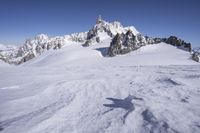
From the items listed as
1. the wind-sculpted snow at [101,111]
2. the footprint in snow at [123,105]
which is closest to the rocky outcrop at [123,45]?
the wind-sculpted snow at [101,111]

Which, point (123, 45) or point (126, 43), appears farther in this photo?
point (126, 43)

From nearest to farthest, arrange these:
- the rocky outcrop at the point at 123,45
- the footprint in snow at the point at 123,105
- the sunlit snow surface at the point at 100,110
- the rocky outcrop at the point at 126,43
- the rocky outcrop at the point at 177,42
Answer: the sunlit snow surface at the point at 100,110 < the footprint in snow at the point at 123,105 < the rocky outcrop at the point at 123,45 < the rocky outcrop at the point at 126,43 < the rocky outcrop at the point at 177,42

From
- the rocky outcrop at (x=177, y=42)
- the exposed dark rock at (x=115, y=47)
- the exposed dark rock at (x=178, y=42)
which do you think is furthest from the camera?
the exposed dark rock at (x=178, y=42)

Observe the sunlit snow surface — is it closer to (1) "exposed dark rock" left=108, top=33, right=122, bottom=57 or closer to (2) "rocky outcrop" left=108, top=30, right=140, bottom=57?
(1) "exposed dark rock" left=108, top=33, right=122, bottom=57

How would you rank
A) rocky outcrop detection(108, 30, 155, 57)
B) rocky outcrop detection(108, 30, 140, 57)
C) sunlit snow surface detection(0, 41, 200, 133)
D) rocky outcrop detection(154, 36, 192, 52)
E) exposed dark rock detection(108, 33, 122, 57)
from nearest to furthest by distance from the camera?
sunlit snow surface detection(0, 41, 200, 133) → exposed dark rock detection(108, 33, 122, 57) → rocky outcrop detection(108, 30, 140, 57) → rocky outcrop detection(108, 30, 155, 57) → rocky outcrop detection(154, 36, 192, 52)

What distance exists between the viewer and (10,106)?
10.9 metres

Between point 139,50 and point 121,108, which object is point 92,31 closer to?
point 139,50

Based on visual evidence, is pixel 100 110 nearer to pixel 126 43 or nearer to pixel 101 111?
pixel 101 111

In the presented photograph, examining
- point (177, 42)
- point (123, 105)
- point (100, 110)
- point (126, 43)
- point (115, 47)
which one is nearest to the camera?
point (100, 110)

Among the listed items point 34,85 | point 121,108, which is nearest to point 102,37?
point 34,85

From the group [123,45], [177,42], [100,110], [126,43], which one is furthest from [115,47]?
[100,110]

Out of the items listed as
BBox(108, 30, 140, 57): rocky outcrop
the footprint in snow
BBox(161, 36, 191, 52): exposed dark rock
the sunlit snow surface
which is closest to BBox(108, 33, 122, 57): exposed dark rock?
BBox(108, 30, 140, 57): rocky outcrop

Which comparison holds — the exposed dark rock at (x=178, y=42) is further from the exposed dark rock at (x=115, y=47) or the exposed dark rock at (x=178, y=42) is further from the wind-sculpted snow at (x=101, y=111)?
the wind-sculpted snow at (x=101, y=111)

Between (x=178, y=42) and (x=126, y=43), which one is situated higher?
(x=126, y=43)
